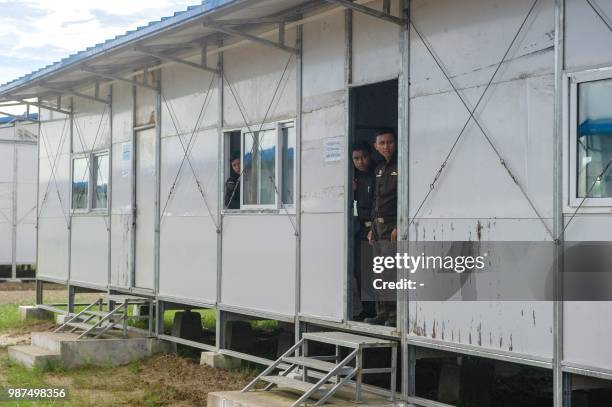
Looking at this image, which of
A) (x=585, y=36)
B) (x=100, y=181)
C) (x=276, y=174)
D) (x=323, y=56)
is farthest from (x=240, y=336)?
(x=585, y=36)

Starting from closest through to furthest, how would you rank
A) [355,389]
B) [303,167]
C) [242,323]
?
[355,389], [303,167], [242,323]

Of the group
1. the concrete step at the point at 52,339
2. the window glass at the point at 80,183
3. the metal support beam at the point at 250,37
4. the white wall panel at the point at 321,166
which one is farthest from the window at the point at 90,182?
the white wall panel at the point at 321,166

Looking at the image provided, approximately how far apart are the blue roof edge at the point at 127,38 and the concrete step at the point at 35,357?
3.83 metres

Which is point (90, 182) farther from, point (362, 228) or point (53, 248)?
point (362, 228)

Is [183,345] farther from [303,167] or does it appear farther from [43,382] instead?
[303,167]

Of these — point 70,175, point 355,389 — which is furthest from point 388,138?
point 70,175

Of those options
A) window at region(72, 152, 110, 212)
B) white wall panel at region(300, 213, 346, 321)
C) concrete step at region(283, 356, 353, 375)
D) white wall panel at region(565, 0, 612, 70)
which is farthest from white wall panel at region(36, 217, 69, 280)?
white wall panel at region(565, 0, 612, 70)

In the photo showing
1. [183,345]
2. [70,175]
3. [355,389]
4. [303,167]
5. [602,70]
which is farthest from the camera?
[70,175]

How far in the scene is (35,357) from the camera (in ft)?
36.8

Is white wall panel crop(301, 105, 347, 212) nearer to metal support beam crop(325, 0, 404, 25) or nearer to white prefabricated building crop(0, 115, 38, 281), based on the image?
metal support beam crop(325, 0, 404, 25)

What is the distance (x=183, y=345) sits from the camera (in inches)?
495

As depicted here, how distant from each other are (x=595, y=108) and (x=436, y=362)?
188 inches

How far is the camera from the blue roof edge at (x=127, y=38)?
29.3 ft

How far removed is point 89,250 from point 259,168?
210 inches
